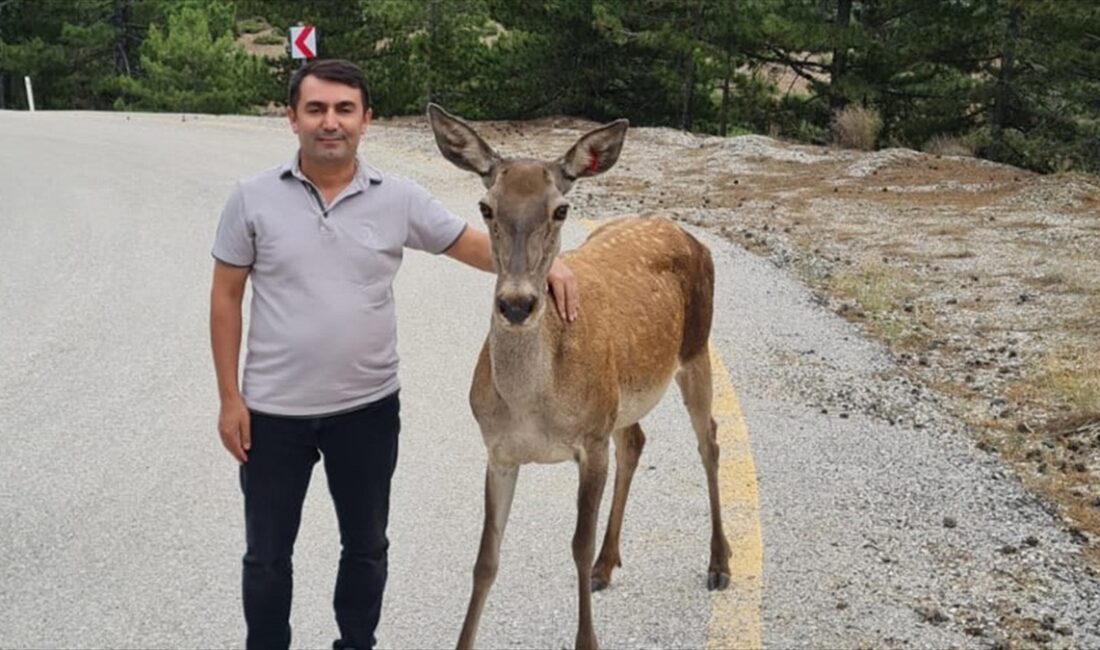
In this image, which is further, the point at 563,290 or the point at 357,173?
the point at 563,290

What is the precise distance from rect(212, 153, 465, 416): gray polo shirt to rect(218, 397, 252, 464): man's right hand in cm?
6

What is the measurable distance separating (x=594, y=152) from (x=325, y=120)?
1.16 m

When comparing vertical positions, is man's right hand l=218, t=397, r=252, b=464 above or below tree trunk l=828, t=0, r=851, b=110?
above

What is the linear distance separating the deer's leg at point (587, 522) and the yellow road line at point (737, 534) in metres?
0.48

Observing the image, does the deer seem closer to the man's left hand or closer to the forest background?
the man's left hand

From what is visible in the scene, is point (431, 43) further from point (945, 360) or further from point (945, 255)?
point (945, 360)

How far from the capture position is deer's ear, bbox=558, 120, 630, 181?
4.61 m

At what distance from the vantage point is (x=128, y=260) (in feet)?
39.1

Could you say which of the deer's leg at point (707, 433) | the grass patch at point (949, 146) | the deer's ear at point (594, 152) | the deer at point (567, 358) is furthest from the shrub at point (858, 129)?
the deer's ear at point (594, 152)

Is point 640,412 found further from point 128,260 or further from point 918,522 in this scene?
point 128,260

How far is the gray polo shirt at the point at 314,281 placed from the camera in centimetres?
387

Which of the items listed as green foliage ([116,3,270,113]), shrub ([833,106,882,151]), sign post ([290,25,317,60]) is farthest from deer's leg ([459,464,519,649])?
green foliage ([116,3,270,113])

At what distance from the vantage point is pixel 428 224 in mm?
4191

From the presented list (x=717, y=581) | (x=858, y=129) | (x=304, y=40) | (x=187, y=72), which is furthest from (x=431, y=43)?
(x=717, y=581)
